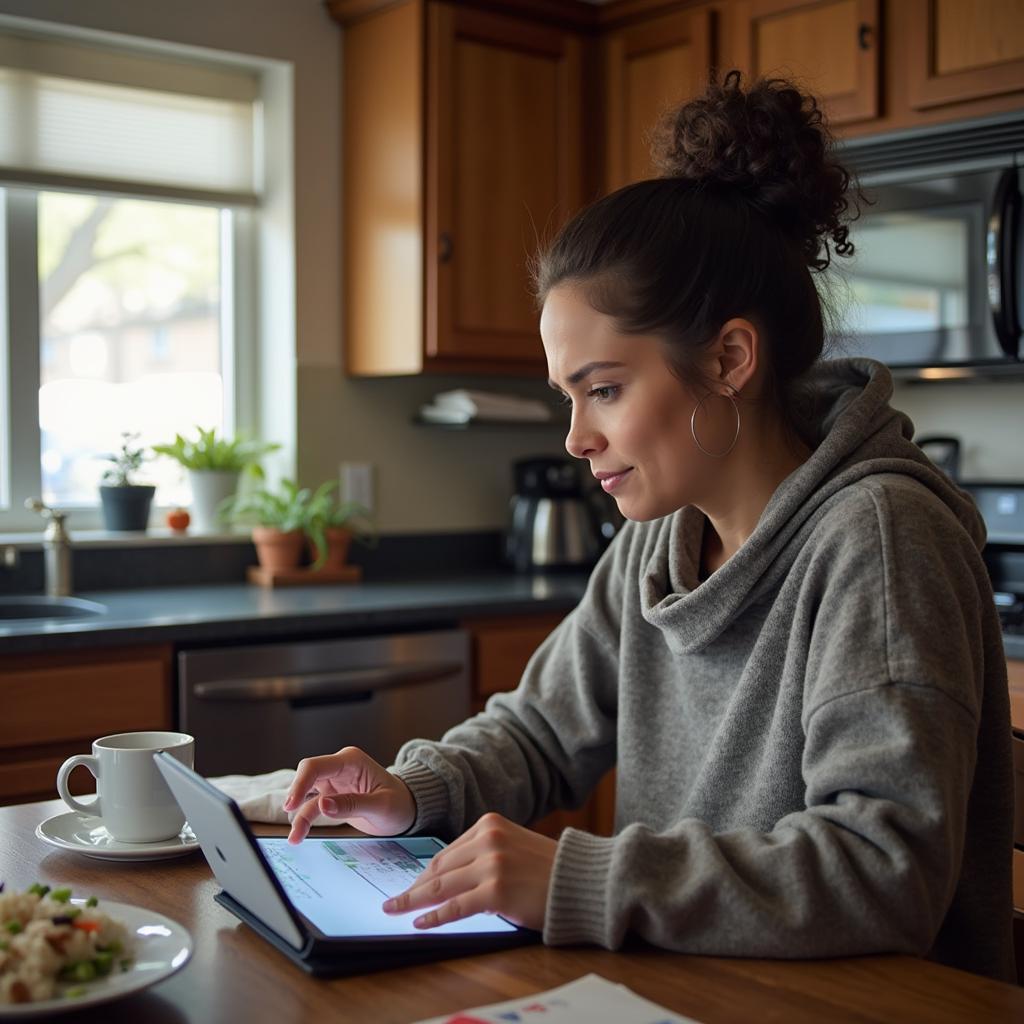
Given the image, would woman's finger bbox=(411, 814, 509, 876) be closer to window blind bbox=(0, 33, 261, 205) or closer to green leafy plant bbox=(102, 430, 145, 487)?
green leafy plant bbox=(102, 430, 145, 487)

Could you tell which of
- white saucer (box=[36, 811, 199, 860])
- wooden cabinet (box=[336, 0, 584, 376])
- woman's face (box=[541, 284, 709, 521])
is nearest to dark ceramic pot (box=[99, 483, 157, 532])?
wooden cabinet (box=[336, 0, 584, 376])

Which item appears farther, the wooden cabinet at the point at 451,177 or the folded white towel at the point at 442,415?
the folded white towel at the point at 442,415

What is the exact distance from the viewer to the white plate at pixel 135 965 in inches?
32.6

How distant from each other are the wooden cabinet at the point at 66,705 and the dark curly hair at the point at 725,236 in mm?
1436

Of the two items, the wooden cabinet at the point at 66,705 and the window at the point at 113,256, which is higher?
the window at the point at 113,256

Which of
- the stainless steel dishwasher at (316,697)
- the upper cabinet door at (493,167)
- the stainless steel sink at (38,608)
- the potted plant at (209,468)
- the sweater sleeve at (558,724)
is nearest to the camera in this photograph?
the sweater sleeve at (558,724)

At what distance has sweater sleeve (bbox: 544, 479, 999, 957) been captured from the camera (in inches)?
38.8

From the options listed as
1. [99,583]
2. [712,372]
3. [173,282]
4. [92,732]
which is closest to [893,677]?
[712,372]

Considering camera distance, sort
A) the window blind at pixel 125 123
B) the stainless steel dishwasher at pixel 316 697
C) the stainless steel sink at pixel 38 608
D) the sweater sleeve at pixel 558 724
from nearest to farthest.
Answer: the sweater sleeve at pixel 558 724, the stainless steel dishwasher at pixel 316 697, the stainless steel sink at pixel 38 608, the window blind at pixel 125 123

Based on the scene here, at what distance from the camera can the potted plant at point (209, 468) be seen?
11.1 feet

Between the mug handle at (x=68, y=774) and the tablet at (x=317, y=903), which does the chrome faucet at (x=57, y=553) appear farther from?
the tablet at (x=317, y=903)

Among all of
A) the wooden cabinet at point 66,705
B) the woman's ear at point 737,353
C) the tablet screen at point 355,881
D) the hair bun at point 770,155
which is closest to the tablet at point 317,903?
the tablet screen at point 355,881

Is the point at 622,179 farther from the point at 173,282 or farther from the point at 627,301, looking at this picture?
the point at 627,301

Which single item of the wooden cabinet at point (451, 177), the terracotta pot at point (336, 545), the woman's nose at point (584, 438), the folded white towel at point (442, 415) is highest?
the wooden cabinet at point (451, 177)
